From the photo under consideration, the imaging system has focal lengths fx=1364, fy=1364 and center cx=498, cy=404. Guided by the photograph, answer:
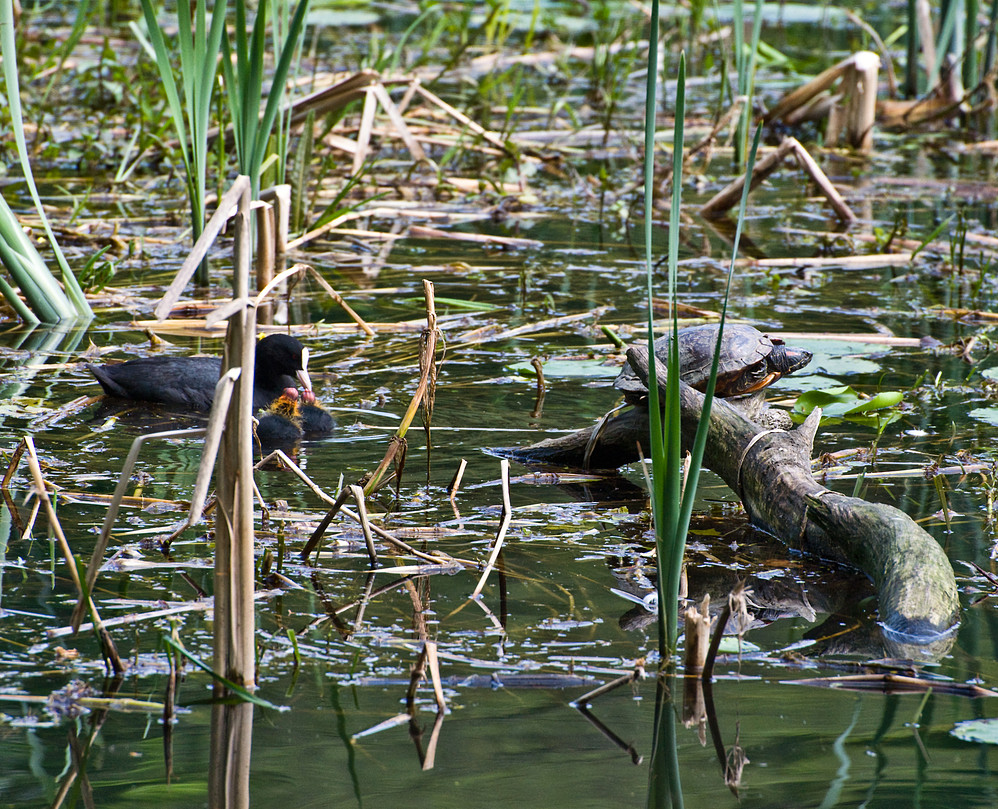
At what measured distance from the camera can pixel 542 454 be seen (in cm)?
421

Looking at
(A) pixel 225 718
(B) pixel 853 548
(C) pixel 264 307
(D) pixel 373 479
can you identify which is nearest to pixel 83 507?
(D) pixel 373 479

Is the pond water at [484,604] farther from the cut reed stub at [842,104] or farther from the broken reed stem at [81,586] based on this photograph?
the cut reed stub at [842,104]

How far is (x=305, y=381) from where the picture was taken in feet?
15.8

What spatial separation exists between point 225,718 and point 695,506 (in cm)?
179

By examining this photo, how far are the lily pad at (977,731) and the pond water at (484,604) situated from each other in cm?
2

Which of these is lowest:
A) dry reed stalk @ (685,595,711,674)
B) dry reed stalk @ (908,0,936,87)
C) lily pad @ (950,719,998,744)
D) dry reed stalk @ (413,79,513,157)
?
lily pad @ (950,719,998,744)

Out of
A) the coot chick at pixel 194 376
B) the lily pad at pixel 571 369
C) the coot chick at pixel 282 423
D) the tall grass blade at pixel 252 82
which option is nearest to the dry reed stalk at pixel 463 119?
the tall grass blade at pixel 252 82

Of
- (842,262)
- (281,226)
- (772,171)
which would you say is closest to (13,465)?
(281,226)

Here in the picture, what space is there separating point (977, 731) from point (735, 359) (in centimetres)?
187

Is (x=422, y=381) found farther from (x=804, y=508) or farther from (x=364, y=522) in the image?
(x=804, y=508)

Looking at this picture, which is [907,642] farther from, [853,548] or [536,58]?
[536,58]

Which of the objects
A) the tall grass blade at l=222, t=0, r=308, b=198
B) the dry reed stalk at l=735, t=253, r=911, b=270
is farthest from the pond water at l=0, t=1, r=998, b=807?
the tall grass blade at l=222, t=0, r=308, b=198

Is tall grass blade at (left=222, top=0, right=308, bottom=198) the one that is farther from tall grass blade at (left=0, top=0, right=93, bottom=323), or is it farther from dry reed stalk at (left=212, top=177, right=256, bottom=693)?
tall grass blade at (left=0, top=0, right=93, bottom=323)

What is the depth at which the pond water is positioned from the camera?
2312 millimetres
